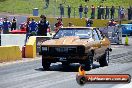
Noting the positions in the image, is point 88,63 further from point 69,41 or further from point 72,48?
point 69,41

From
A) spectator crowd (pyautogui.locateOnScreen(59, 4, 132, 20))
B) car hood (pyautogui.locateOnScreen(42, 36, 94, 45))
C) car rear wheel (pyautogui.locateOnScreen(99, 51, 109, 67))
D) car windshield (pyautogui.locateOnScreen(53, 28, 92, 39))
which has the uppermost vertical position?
spectator crowd (pyautogui.locateOnScreen(59, 4, 132, 20))

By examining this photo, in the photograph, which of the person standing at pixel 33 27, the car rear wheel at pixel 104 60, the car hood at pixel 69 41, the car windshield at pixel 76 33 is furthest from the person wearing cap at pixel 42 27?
the car hood at pixel 69 41

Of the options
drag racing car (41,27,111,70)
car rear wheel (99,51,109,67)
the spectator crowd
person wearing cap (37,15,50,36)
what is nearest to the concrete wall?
person wearing cap (37,15,50,36)

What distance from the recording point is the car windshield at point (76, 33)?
64.4 feet

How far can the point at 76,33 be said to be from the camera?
19.8m

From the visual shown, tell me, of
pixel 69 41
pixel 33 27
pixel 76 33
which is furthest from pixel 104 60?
pixel 33 27

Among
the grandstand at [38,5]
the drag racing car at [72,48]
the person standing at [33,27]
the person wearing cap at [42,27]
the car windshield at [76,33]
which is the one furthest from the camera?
the grandstand at [38,5]

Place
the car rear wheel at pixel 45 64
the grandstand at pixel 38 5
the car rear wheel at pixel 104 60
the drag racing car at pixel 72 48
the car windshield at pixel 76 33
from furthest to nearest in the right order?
the grandstand at pixel 38 5
the car rear wheel at pixel 104 60
the car windshield at pixel 76 33
the car rear wheel at pixel 45 64
the drag racing car at pixel 72 48

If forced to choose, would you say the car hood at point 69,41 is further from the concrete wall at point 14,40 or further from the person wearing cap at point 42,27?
the concrete wall at point 14,40

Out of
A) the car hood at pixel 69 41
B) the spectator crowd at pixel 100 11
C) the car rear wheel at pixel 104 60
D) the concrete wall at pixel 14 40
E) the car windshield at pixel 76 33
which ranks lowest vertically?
the car rear wheel at pixel 104 60

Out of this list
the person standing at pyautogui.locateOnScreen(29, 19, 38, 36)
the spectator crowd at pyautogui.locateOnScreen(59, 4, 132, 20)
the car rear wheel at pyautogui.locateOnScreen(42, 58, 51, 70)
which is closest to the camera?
the car rear wheel at pyautogui.locateOnScreen(42, 58, 51, 70)

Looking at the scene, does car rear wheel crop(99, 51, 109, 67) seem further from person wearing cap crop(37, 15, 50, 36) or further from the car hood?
person wearing cap crop(37, 15, 50, 36)

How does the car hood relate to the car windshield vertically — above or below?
below

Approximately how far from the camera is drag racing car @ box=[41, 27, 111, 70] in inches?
726
